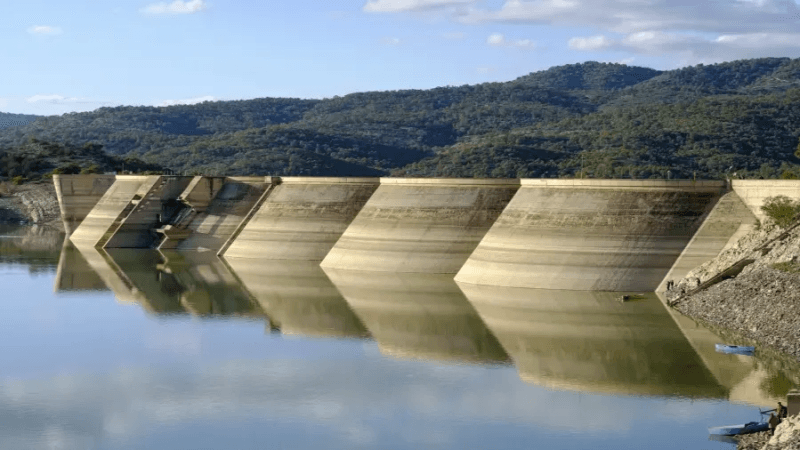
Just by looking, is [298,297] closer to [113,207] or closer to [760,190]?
[760,190]

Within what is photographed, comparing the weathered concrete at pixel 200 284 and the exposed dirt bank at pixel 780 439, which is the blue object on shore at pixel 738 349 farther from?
the weathered concrete at pixel 200 284

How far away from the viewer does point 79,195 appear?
85125 mm

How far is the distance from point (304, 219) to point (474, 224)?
12379 mm

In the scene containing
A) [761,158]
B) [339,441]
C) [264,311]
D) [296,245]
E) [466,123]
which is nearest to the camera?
[339,441]

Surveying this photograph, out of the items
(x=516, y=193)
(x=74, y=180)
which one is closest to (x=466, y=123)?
(x=74, y=180)

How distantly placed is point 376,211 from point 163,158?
325ft

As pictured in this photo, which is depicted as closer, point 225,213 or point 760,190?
point 760,190

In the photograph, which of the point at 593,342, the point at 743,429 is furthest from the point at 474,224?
the point at 743,429

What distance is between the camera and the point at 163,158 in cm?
15175

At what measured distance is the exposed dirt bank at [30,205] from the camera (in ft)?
333

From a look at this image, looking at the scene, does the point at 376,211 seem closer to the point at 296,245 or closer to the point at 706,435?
the point at 296,245

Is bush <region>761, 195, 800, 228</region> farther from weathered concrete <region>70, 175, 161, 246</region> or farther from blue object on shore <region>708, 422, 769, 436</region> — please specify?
weathered concrete <region>70, 175, 161, 246</region>

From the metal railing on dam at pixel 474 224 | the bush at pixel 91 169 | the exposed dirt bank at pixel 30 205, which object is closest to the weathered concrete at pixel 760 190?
the metal railing on dam at pixel 474 224

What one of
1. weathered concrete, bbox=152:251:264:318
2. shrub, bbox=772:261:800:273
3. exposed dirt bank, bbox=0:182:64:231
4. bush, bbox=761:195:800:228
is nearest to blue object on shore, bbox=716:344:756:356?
shrub, bbox=772:261:800:273
